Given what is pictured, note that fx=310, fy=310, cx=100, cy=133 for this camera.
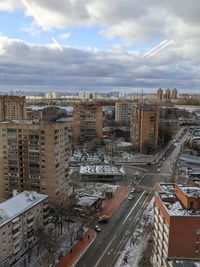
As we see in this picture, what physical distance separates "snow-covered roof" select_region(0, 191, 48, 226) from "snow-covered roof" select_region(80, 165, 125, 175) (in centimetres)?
798

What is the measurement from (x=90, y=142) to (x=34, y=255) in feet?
61.0

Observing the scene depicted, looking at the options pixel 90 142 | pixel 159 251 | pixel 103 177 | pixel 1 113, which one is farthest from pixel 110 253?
pixel 1 113

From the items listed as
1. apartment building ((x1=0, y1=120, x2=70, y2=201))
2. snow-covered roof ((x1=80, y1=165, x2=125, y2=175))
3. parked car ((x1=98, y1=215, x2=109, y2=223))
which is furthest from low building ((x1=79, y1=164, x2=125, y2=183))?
parked car ((x1=98, y1=215, x2=109, y2=223))

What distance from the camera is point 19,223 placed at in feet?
34.7

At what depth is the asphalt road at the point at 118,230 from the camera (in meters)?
10.7

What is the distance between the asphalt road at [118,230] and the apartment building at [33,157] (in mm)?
2825

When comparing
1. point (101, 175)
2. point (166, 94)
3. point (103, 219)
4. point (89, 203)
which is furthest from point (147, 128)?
point (166, 94)

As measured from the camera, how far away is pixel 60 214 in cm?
1307

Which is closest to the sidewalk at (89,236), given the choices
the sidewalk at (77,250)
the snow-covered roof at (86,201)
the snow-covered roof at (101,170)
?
the sidewalk at (77,250)

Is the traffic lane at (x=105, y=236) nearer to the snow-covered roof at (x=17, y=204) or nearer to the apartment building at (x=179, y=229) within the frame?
the apartment building at (x=179, y=229)

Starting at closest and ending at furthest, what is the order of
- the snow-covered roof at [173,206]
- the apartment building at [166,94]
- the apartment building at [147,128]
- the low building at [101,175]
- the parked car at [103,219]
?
1. the snow-covered roof at [173,206]
2. the parked car at [103,219]
3. the low building at [101,175]
4. the apartment building at [147,128]
5. the apartment building at [166,94]

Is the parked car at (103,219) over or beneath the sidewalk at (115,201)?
over

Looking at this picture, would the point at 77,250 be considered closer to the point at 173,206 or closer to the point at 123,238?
the point at 123,238

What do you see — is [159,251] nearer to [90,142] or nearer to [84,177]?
[84,177]
